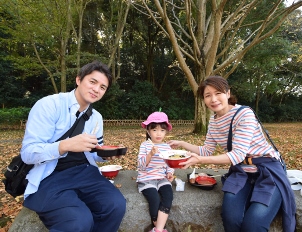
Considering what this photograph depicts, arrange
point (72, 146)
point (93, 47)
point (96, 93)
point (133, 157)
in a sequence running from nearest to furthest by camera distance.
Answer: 1. point (72, 146)
2. point (96, 93)
3. point (133, 157)
4. point (93, 47)

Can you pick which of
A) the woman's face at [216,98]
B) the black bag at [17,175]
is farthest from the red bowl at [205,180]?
the black bag at [17,175]

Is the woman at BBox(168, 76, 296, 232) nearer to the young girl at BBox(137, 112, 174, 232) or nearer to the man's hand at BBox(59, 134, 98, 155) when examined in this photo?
the young girl at BBox(137, 112, 174, 232)

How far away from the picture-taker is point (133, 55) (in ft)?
66.7

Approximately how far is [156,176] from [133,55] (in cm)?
1890

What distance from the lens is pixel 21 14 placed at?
10.8 meters

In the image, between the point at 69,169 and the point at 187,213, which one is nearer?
the point at 69,169

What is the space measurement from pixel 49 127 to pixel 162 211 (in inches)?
53.9

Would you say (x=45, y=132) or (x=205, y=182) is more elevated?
(x=45, y=132)

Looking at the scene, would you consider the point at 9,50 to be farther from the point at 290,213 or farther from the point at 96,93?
the point at 290,213

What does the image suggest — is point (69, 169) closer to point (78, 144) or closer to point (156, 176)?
point (78, 144)

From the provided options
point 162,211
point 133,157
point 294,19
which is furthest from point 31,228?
point 294,19

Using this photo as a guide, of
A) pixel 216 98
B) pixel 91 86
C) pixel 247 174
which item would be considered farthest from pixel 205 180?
pixel 91 86

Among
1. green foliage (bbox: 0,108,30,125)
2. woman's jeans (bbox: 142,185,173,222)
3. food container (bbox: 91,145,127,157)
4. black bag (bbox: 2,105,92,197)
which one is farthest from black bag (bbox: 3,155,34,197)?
green foliage (bbox: 0,108,30,125)

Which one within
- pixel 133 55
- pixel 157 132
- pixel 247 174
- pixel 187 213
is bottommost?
pixel 187 213
